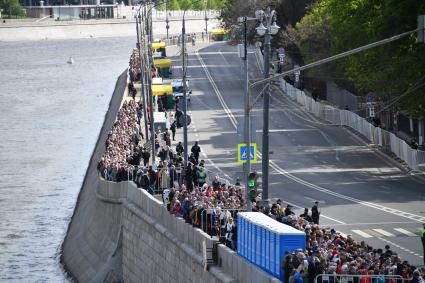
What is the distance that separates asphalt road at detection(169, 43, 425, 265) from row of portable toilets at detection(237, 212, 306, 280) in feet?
23.8

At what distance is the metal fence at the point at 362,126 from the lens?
6187 centimetres

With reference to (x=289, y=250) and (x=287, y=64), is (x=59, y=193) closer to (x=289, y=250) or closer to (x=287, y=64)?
(x=287, y=64)

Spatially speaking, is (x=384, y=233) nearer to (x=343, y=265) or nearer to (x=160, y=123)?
(x=343, y=265)

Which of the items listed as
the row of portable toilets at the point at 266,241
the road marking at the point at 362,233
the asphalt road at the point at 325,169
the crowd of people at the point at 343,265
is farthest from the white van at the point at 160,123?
the crowd of people at the point at 343,265

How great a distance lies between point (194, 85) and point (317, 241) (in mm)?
78353

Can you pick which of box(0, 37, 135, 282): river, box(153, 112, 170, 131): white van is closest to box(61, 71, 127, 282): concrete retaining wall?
box(0, 37, 135, 282): river

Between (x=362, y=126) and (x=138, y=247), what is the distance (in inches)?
1243

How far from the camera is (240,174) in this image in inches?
2329

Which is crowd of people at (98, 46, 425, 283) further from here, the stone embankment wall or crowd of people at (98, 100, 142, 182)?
the stone embankment wall

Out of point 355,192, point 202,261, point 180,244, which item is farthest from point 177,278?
point 355,192

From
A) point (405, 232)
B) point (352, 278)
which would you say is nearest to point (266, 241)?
point (352, 278)

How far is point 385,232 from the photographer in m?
43.7

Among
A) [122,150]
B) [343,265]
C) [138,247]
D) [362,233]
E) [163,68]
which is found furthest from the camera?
[163,68]

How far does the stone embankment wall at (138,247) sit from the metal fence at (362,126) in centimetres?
1512
